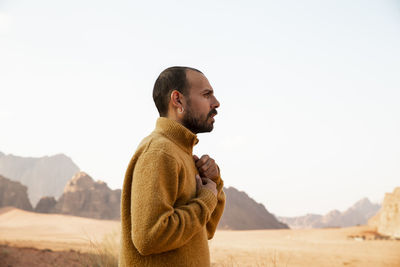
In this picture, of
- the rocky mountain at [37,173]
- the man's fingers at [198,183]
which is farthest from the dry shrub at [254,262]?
the rocky mountain at [37,173]

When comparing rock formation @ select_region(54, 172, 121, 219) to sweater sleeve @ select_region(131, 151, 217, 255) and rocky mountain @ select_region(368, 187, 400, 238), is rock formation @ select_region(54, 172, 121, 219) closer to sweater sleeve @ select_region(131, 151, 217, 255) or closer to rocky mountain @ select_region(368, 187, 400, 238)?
rocky mountain @ select_region(368, 187, 400, 238)

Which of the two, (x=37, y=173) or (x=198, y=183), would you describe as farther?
(x=37, y=173)

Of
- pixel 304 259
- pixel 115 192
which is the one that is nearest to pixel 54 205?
pixel 115 192

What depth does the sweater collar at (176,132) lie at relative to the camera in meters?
1.67

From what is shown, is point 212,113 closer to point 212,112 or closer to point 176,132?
point 212,112

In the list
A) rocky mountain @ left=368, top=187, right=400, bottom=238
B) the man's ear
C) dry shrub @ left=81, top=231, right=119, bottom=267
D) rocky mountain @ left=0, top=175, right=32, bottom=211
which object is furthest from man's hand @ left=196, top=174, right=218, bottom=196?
rocky mountain @ left=0, top=175, right=32, bottom=211

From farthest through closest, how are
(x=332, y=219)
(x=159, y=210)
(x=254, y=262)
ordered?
(x=332, y=219) → (x=254, y=262) → (x=159, y=210)

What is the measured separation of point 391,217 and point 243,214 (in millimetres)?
18108

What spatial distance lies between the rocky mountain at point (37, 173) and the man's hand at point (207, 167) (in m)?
89.4

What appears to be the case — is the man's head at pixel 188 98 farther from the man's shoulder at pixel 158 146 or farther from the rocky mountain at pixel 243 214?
the rocky mountain at pixel 243 214

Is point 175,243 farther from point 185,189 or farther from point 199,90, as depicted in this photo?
point 199,90

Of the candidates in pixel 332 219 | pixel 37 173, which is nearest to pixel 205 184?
pixel 332 219

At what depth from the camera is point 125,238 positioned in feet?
5.13

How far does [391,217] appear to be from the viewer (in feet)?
64.4
